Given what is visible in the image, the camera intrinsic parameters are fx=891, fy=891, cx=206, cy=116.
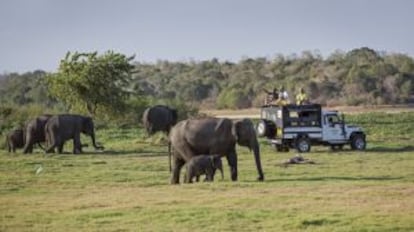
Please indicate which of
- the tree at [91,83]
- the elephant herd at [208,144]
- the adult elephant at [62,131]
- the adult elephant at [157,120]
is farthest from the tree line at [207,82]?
the elephant herd at [208,144]

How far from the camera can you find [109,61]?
172 ft

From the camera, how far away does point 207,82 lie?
4304 inches

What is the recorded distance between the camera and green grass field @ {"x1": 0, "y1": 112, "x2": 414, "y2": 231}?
1672cm

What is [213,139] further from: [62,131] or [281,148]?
[62,131]

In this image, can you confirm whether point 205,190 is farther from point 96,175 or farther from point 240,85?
point 240,85

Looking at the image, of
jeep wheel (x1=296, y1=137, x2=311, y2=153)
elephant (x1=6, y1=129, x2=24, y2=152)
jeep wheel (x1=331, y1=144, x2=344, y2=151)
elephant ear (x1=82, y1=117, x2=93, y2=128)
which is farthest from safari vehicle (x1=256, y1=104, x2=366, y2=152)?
elephant (x1=6, y1=129, x2=24, y2=152)

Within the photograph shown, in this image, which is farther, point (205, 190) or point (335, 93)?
point (335, 93)

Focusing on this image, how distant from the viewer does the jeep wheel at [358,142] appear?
125 feet

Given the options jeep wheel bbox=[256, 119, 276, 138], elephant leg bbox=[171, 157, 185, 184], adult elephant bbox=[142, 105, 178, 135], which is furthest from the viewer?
adult elephant bbox=[142, 105, 178, 135]

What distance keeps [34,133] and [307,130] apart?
11.9 meters

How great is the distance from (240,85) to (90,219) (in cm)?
8470

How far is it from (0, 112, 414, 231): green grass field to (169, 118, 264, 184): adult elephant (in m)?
0.88

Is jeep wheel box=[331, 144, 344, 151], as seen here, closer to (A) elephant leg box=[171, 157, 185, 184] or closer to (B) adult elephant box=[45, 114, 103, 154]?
(B) adult elephant box=[45, 114, 103, 154]

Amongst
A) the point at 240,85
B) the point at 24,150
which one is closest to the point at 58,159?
the point at 24,150
